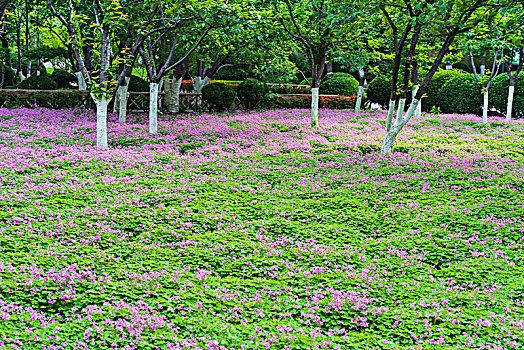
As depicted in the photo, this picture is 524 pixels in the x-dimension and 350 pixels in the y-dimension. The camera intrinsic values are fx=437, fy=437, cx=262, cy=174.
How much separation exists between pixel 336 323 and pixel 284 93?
87.1ft

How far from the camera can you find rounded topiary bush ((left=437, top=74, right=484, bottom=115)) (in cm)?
2466

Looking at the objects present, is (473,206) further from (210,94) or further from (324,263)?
(210,94)

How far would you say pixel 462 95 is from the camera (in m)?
25.2

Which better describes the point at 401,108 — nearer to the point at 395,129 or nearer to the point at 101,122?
the point at 395,129

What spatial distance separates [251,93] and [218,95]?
256 centimetres

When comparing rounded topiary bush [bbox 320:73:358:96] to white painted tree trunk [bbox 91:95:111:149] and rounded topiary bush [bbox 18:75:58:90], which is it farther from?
white painted tree trunk [bbox 91:95:111:149]

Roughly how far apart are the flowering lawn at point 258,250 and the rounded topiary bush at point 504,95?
12422mm

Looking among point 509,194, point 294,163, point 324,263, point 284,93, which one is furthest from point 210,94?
point 324,263

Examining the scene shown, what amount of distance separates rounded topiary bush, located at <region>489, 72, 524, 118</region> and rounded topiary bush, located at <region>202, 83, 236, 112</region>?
14.3m

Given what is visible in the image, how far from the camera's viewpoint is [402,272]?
588 cm

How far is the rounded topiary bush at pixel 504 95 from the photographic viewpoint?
2286 centimetres

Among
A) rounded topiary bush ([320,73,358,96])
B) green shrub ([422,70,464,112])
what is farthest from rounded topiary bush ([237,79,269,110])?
green shrub ([422,70,464,112])

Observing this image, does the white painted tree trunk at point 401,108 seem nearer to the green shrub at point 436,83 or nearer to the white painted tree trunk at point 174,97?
the white painted tree trunk at point 174,97

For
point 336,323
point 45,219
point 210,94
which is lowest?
point 336,323
